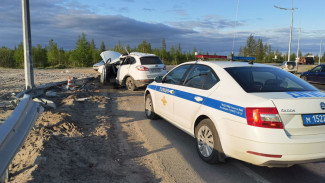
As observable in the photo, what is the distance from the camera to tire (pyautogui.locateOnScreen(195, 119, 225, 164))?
12.9 feet

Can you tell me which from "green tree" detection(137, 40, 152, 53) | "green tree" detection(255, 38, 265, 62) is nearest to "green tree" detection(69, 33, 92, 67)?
"green tree" detection(137, 40, 152, 53)

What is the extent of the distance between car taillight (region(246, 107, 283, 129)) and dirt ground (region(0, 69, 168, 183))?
1.56 metres

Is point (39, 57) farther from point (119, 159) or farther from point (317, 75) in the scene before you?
point (119, 159)

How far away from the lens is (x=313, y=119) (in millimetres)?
3346

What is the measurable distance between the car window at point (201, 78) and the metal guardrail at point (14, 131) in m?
2.84

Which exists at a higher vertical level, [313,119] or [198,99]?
[198,99]

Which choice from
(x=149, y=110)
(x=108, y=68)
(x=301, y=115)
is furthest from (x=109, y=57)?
(x=301, y=115)

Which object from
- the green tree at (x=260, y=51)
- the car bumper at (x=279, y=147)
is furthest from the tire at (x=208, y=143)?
the green tree at (x=260, y=51)

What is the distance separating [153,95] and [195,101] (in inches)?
87.7

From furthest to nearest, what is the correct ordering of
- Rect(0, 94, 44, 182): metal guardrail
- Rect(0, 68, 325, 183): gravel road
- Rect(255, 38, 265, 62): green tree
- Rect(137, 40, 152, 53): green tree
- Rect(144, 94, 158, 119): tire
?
Rect(255, 38, 265, 62): green tree
Rect(137, 40, 152, 53): green tree
Rect(144, 94, 158, 119): tire
Rect(0, 68, 325, 183): gravel road
Rect(0, 94, 44, 182): metal guardrail

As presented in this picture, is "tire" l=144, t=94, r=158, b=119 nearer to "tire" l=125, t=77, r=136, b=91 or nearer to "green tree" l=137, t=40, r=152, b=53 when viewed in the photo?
"tire" l=125, t=77, r=136, b=91

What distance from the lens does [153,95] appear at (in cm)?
662

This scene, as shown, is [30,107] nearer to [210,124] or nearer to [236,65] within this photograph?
[210,124]

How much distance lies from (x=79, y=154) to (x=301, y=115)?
3.46m
